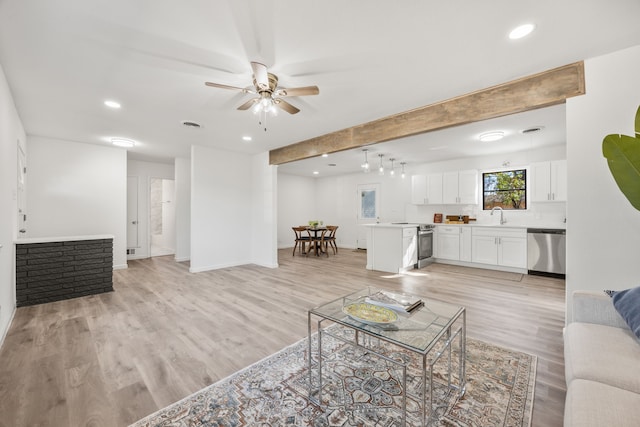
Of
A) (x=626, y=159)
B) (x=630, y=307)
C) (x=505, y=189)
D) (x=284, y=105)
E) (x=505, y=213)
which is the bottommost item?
(x=630, y=307)

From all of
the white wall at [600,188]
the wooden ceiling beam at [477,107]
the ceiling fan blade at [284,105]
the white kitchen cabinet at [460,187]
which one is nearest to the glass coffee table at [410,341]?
the white wall at [600,188]

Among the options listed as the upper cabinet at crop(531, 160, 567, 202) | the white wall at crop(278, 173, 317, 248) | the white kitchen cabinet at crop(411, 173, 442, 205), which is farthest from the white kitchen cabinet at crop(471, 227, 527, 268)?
the white wall at crop(278, 173, 317, 248)

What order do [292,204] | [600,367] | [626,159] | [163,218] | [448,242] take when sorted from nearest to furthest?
[600,367] < [626,159] < [448,242] < [163,218] < [292,204]

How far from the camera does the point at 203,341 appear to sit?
2432mm

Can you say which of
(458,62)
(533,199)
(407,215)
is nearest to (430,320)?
(458,62)

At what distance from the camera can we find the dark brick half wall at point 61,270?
3.42 metres

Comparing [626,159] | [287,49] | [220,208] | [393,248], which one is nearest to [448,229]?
[393,248]

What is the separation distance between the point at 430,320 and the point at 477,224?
5281 mm

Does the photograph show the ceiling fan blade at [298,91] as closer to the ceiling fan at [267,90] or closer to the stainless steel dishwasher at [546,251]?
the ceiling fan at [267,90]

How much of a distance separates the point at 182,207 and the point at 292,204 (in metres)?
3.64

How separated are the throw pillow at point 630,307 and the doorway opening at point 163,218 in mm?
8265

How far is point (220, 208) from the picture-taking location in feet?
18.7

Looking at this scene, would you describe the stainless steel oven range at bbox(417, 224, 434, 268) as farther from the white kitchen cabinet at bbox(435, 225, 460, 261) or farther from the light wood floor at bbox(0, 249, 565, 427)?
the light wood floor at bbox(0, 249, 565, 427)

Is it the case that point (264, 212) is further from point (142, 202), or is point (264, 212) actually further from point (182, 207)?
point (142, 202)
